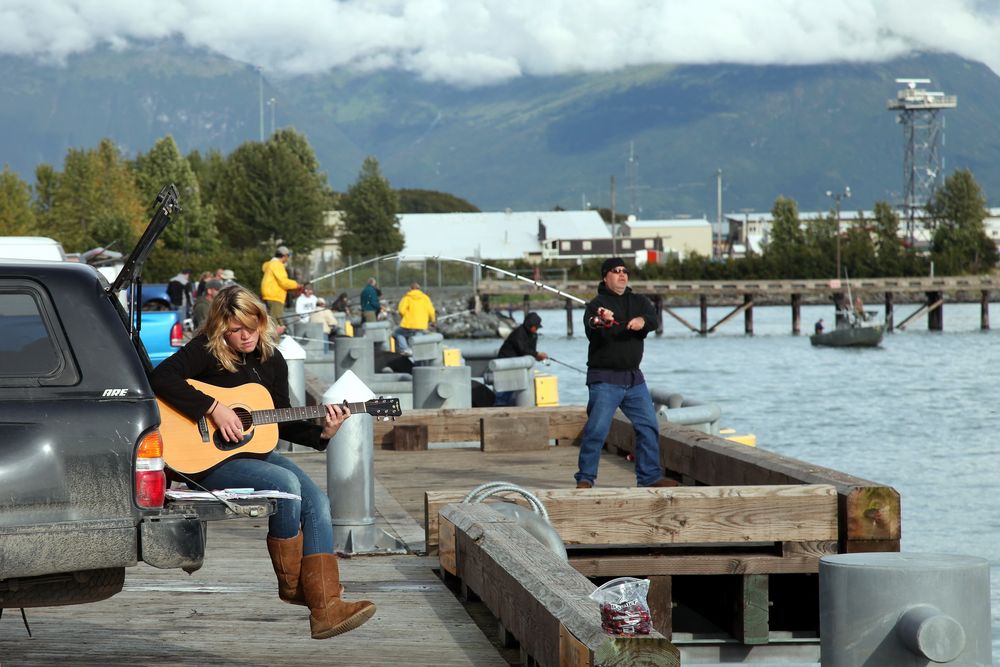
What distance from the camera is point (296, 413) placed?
638 cm

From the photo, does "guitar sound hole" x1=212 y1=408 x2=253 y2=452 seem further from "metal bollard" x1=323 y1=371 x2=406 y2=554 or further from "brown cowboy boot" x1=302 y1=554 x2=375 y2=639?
"metal bollard" x1=323 y1=371 x2=406 y2=554

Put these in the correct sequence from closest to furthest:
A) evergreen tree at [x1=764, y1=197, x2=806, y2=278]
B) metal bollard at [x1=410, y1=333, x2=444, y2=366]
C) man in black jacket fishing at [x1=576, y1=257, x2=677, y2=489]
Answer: man in black jacket fishing at [x1=576, y1=257, x2=677, y2=489], metal bollard at [x1=410, y1=333, x2=444, y2=366], evergreen tree at [x1=764, y1=197, x2=806, y2=278]

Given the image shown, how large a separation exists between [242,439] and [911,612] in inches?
107

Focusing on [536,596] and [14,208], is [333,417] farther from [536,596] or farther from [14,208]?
[14,208]

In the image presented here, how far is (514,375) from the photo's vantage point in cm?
2055

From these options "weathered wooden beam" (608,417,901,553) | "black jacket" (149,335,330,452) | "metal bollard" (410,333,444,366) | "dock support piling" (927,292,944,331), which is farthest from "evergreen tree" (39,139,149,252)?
"black jacket" (149,335,330,452)

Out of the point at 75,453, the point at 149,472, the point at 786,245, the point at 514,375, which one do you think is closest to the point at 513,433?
the point at 514,375

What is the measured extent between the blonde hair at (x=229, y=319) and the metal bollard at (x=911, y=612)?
2616 millimetres

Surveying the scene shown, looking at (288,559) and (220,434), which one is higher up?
(220,434)

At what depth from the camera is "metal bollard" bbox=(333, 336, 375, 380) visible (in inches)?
879

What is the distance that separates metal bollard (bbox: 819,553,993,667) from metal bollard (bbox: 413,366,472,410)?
41.3 ft

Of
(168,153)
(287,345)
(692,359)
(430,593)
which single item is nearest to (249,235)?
(168,153)

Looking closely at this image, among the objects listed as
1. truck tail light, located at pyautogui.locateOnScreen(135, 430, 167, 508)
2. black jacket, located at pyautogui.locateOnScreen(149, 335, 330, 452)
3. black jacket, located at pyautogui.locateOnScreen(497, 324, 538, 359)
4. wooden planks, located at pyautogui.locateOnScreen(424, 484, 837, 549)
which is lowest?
wooden planks, located at pyautogui.locateOnScreen(424, 484, 837, 549)

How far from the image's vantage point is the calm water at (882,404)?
2642 cm
